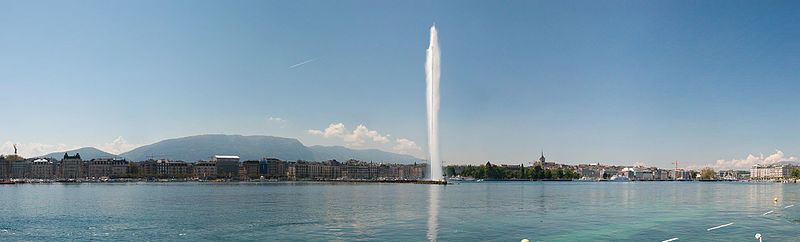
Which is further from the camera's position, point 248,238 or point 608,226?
point 608,226

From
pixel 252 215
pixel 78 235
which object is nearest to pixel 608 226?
pixel 252 215

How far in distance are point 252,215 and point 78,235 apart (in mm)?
16479

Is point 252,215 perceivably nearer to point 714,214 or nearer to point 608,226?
point 608,226

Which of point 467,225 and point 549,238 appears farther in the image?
point 467,225

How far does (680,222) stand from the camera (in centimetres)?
4919

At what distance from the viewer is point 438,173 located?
572ft

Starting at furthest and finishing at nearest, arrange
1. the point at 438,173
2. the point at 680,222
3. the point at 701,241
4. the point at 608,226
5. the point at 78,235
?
the point at 438,173 < the point at 680,222 < the point at 608,226 < the point at 78,235 < the point at 701,241

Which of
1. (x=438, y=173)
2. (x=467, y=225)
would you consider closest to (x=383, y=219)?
(x=467, y=225)

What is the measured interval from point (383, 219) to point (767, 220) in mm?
29940

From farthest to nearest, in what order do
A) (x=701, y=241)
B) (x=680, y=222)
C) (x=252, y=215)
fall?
1. (x=252, y=215)
2. (x=680, y=222)
3. (x=701, y=241)

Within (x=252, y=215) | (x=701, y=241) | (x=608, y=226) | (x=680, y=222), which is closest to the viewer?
(x=701, y=241)

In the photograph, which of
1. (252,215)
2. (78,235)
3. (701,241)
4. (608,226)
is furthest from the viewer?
(252,215)

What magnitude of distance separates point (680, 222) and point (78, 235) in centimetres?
4177

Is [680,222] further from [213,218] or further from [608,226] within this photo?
[213,218]
